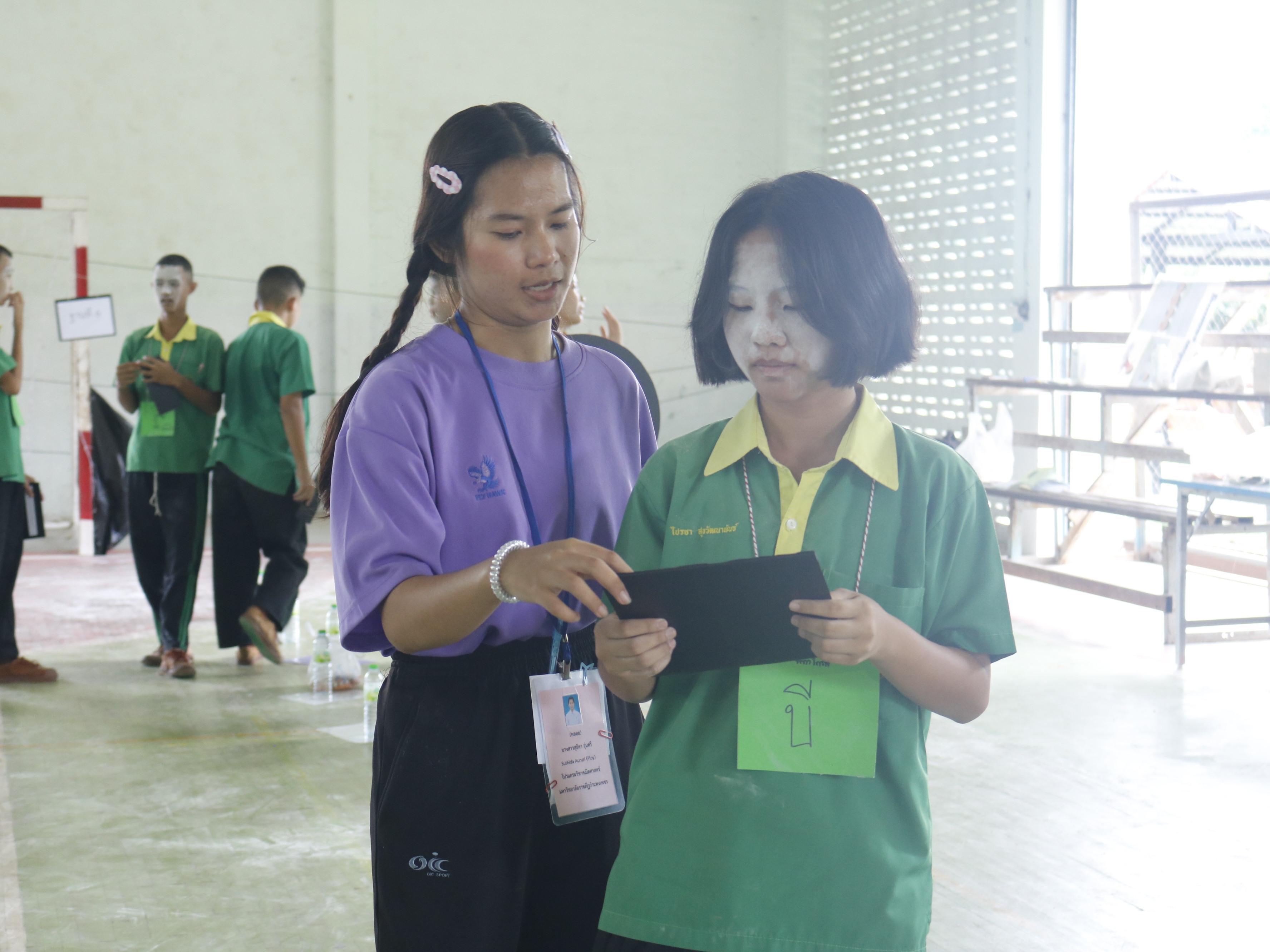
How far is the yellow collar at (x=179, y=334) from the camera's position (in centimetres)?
512

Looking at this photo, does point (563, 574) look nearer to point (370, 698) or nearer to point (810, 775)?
point (810, 775)

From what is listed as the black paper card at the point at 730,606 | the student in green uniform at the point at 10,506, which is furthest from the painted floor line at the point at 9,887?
the black paper card at the point at 730,606

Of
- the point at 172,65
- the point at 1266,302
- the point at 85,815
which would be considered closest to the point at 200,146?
the point at 172,65

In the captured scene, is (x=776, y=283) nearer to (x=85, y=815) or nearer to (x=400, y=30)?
(x=85, y=815)

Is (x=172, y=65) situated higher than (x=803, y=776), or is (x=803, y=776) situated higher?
(x=172, y=65)

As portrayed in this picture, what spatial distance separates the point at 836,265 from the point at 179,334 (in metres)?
4.48

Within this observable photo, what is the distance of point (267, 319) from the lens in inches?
205

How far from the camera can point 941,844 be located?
329 cm

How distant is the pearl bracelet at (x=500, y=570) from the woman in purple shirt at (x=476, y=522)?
0.38 feet

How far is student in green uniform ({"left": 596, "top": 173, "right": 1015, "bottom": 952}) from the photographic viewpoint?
3.91 feet

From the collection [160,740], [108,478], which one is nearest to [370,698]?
[160,740]

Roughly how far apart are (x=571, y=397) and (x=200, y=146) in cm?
795

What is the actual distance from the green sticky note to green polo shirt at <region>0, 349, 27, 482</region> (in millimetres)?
4330

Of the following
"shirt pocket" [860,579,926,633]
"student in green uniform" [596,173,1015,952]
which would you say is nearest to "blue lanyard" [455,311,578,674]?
"student in green uniform" [596,173,1015,952]
